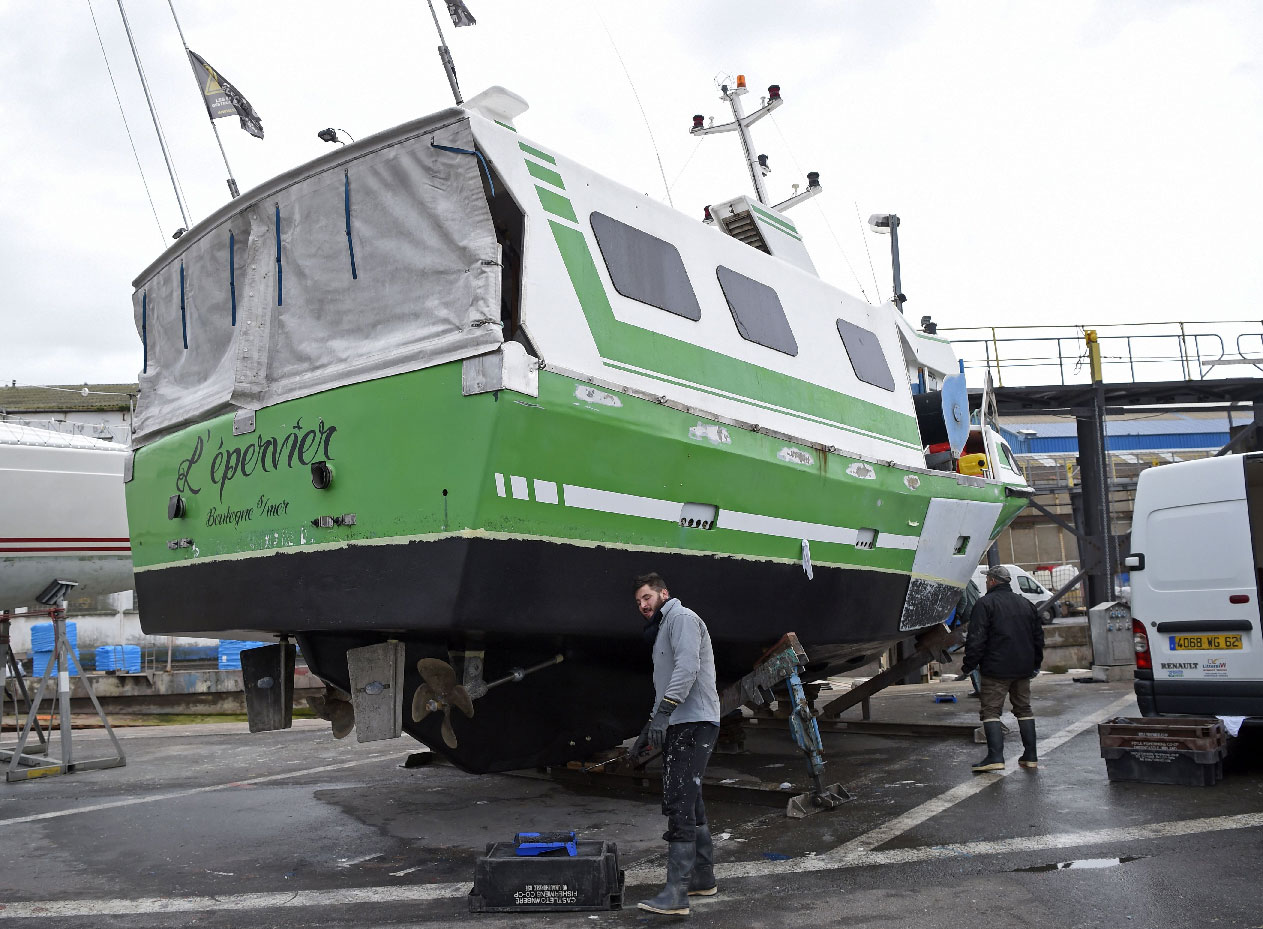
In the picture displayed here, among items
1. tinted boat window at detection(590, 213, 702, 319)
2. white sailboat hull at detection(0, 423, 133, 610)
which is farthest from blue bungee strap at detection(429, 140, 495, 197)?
white sailboat hull at detection(0, 423, 133, 610)

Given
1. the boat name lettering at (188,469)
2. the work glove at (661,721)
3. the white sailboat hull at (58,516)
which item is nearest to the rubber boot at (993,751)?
the work glove at (661,721)

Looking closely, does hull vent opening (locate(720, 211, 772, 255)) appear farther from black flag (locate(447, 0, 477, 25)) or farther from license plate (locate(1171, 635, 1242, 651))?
license plate (locate(1171, 635, 1242, 651))

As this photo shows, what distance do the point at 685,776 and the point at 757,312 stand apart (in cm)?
348

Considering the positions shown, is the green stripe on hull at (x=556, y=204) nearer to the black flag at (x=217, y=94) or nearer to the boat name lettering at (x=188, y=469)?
the boat name lettering at (x=188, y=469)

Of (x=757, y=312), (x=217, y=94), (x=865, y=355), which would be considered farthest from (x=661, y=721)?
(x=217, y=94)

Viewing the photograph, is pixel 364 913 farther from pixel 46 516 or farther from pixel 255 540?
pixel 46 516

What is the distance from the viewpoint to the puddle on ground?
Answer: 4.92 meters

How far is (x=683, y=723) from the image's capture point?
4.79 meters

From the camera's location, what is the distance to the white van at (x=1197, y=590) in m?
6.89

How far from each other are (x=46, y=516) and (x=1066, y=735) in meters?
10.7

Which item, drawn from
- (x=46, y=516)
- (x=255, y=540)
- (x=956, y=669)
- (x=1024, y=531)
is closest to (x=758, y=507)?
(x=255, y=540)

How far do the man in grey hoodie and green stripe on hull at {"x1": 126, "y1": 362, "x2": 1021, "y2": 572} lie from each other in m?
0.69

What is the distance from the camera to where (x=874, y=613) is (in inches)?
300

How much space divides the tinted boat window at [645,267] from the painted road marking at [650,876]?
3168 mm
